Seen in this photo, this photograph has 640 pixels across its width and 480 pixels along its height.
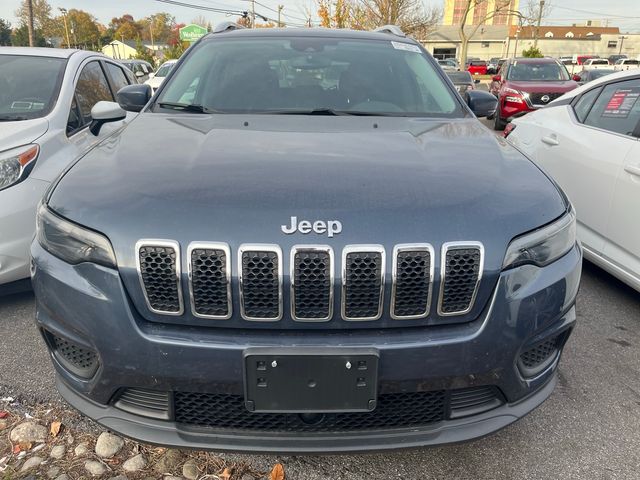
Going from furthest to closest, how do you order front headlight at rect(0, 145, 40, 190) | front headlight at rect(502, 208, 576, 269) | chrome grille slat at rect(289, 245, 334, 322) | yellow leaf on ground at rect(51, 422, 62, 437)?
front headlight at rect(0, 145, 40, 190) < yellow leaf on ground at rect(51, 422, 62, 437) < front headlight at rect(502, 208, 576, 269) < chrome grille slat at rect(289, 245, 334, 322)

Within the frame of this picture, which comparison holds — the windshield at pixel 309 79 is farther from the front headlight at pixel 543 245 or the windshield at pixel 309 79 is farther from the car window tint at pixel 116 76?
the car window tint at pixel 116 76

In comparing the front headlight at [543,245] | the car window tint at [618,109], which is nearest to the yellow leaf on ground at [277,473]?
the front headlight at [543,245]

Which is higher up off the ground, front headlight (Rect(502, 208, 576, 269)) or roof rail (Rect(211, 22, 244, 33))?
roof rail (Rect(211, 22, 244, 33))

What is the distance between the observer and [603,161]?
355cm

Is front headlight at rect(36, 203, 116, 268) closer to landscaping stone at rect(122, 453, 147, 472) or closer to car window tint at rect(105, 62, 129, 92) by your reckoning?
landscaping stone at rect(122, 453, 147, 472)

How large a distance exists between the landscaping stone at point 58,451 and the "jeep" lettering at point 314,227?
1.42 meters

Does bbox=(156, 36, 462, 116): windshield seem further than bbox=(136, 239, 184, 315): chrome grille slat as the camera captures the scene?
Yes

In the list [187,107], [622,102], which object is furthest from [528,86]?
[187,107]

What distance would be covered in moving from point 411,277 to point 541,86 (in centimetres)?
1133

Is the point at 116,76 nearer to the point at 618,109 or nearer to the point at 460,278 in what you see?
the point at 618,109

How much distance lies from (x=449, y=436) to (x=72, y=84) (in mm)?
3791

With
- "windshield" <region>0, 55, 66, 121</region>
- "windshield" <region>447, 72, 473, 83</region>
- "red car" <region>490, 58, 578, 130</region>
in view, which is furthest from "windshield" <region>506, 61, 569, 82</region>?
"windshield" <region>0, 55, 66, 121</region>

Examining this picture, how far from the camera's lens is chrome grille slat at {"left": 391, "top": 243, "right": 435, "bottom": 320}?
1.59 meters

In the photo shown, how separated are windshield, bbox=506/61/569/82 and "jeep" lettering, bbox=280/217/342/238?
1228 centimetres
